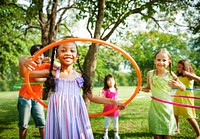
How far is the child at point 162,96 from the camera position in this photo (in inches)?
157

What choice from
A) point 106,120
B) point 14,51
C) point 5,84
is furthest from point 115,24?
point 5,84

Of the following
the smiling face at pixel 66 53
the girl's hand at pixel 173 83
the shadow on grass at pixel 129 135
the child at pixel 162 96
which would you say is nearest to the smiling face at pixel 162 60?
the child at pixel 162 96

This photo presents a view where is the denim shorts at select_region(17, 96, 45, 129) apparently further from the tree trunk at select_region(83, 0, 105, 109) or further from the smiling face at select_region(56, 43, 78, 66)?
the tree trunk at select_region(83, 0, 105, 109)

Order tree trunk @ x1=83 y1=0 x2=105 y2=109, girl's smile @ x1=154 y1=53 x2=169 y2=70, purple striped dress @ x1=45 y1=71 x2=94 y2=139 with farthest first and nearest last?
tree trunk @ x1=83 y1=0 x2=105 y2=109
girl's smile @ x1=154 y1=53 x2=169 y2=70
purple striped dress @ x1=45 y1=71 x2=94 y2=139

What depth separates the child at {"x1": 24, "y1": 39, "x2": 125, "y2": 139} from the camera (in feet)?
8.73

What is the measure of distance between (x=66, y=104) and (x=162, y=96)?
1.99 m

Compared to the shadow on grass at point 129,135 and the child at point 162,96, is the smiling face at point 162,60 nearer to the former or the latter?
the child at point 162,96

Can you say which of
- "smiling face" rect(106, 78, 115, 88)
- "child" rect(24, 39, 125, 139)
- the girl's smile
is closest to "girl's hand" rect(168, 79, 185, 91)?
the girl's smile

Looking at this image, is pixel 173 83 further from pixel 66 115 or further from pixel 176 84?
pixel 66 115

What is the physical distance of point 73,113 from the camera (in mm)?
2693

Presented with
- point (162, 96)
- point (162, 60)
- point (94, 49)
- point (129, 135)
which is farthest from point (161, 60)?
point (94, 49)

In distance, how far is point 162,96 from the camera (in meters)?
4.14

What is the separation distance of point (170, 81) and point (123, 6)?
6505 millimetres

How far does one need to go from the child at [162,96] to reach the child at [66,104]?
1600 mm
